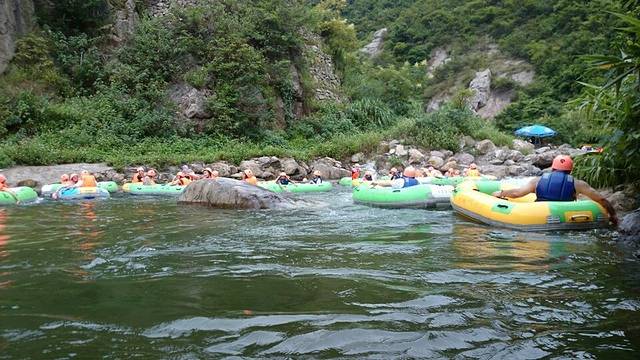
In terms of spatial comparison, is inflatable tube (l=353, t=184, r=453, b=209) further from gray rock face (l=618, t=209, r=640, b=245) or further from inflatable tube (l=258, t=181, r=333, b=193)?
gray rock face (l=618, t=209, r=640, b=245)

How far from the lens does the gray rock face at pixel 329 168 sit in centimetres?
1873

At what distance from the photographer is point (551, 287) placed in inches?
163

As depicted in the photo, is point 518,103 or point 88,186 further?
point 518,103

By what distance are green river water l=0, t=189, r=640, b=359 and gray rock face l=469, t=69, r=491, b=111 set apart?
33312mm

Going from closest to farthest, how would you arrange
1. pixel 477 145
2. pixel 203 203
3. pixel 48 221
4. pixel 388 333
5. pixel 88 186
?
pixel 388 333 → pixel 48 221 → pixel 203 203 → pixel 88 186 → pixel 477 145

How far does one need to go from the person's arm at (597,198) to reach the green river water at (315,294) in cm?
49

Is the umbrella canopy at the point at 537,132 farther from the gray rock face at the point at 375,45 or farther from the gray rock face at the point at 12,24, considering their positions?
the gray rock face at the point at 375,45

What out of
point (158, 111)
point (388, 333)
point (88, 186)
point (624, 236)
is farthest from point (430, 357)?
point (158, 111)

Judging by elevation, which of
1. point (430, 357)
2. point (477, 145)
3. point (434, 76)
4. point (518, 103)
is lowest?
point (430, 357)

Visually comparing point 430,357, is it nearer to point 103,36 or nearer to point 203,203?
point 203,203

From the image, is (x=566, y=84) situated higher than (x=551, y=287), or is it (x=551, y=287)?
(x=566, y=84)

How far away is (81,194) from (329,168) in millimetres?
Answer: 9038

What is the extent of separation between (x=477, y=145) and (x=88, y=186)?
600 inches

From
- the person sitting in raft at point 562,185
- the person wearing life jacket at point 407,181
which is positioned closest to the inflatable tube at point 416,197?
the person wearing life jacket at point 407,181
